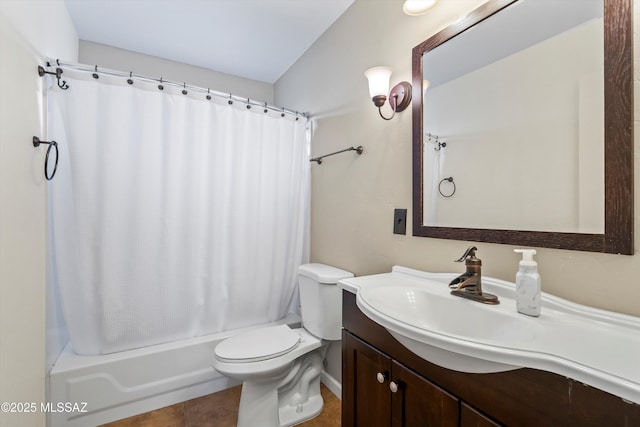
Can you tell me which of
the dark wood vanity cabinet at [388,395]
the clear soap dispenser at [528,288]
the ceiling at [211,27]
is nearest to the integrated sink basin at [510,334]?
the clear soap dispenser at [528,288]

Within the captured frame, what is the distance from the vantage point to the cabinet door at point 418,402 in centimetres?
76

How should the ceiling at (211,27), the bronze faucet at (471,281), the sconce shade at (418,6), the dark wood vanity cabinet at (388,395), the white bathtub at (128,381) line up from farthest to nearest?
the ceiling at (211,27)
the white bathtub at (128,381)
the sconce shade at (418,6)
the bronze faucet at (471,281)
the dark wood vanity cabinet at (388,395)

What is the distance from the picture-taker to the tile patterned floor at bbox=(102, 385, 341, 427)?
160cm

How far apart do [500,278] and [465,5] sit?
3.49 feet

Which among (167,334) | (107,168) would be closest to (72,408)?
(167,334)

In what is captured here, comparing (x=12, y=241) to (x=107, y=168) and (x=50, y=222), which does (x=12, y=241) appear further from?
(x=107, y=168)

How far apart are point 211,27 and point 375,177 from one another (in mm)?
1571

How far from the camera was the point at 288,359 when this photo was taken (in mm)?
1512

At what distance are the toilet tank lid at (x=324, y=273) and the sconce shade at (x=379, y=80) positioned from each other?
1003mm

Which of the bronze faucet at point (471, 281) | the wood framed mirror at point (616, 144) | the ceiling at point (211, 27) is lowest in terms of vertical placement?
the bronze faucet at point (471, 281)

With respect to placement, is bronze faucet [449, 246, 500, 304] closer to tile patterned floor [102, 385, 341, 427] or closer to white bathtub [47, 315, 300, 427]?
tile patterned floor [102, 385, 341, 427]

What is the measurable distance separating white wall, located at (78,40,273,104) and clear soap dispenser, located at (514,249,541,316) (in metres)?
2.67

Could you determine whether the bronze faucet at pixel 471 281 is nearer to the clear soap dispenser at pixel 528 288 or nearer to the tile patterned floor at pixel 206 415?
the clear soap dispenser at pixel 528 288

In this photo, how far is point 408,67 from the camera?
1.39m
